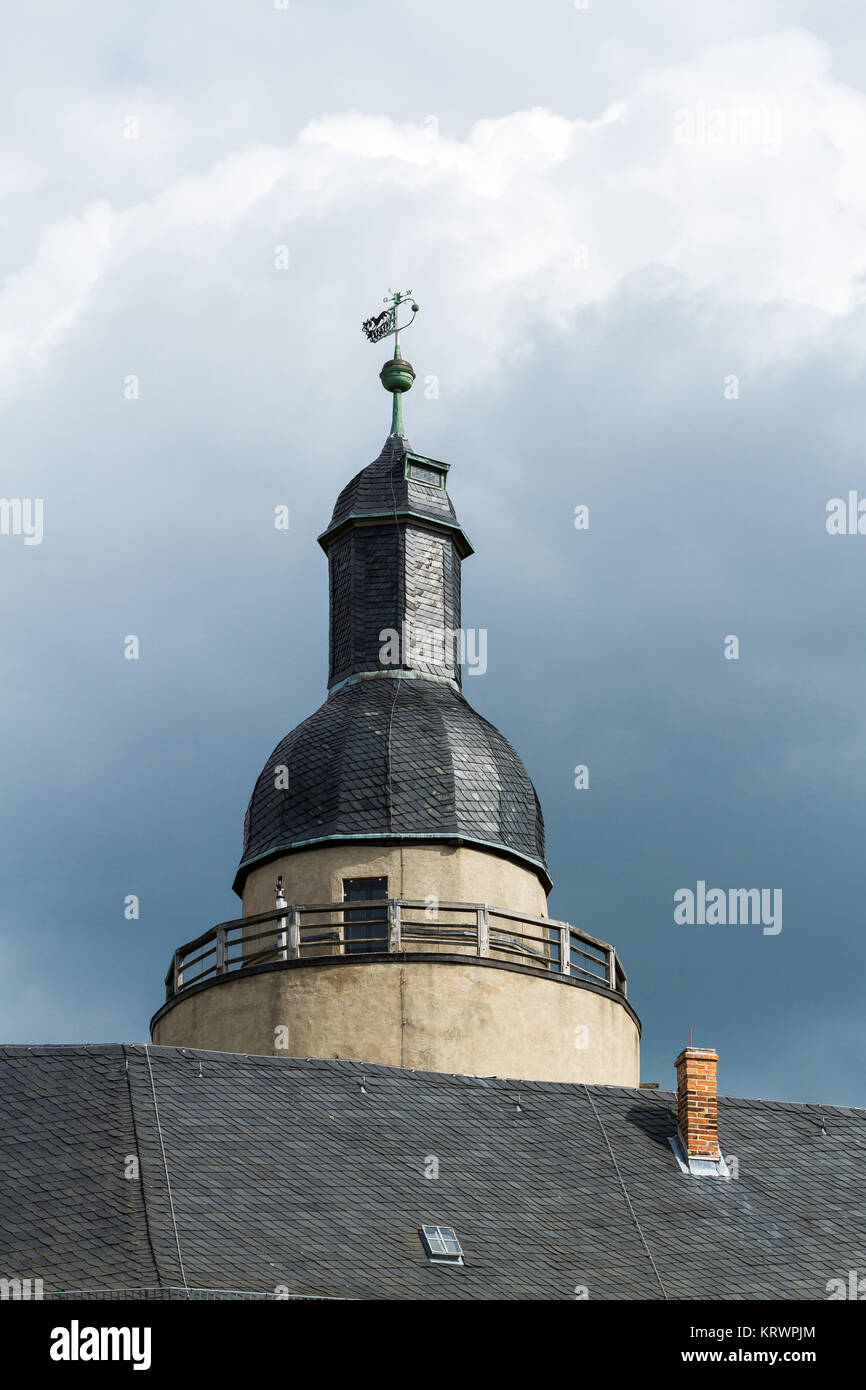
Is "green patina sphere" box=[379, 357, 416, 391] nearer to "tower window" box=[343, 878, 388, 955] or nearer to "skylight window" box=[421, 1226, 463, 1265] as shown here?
"tower window" box=[343, 878, 388, 955]

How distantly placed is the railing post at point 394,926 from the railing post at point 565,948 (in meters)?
2.82

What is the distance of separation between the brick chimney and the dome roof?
22.3 feet

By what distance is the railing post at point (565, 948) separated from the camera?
3638 centimetres

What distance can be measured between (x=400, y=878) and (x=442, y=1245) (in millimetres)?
10064

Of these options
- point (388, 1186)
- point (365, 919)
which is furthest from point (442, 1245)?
point (365, 919)

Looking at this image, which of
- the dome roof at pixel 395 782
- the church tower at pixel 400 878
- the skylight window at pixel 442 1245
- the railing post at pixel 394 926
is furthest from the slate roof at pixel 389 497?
the skylight window at pixel 442 1245

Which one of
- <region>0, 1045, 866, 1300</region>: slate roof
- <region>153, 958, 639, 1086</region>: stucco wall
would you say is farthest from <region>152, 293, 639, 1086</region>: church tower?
<region>0, 1045, 866, 1300</region>: slate roof

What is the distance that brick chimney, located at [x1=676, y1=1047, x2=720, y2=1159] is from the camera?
104 ft

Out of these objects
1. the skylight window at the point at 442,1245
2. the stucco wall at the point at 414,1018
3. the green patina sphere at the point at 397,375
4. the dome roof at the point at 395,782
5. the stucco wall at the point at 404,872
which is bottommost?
the skylight window at the point at 442,1245

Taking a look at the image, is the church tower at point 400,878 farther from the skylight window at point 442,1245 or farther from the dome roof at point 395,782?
the skylight window at point 442,1245
